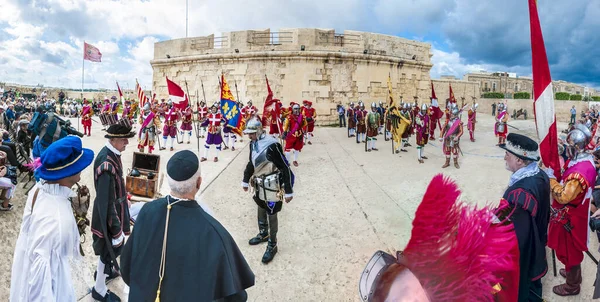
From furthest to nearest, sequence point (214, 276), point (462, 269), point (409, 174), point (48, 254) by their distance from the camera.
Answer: point (409, 174), point (48, 254), point (214, 276), point (462, 269)

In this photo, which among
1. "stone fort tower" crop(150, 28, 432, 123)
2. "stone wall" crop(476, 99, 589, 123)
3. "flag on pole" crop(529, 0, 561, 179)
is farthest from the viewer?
"stone wall" crop(476, 99, 589, 123)

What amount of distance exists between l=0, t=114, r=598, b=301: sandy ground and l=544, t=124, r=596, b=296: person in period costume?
1.08 ft

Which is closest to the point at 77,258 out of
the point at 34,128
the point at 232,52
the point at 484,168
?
the point at 34,128

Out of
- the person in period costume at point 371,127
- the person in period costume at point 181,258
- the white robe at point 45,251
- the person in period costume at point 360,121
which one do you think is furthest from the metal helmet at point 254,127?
the person in period costume at point 360,121

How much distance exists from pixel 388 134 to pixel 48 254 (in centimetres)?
1329

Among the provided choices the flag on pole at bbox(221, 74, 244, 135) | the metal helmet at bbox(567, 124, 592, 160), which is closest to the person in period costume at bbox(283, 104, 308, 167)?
the flag on pole at bbox(221, 74, 244, 135)

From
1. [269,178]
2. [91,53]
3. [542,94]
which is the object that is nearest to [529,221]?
[542,94]

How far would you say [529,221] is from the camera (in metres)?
2.29

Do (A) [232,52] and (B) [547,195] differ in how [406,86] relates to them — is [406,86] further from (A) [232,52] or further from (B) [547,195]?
(B) [547,195]

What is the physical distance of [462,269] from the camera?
40.6 inches

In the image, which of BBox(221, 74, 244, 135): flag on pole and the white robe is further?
BBox(221, 74, 244, 135): flag on pole

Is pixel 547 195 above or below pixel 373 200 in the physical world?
above

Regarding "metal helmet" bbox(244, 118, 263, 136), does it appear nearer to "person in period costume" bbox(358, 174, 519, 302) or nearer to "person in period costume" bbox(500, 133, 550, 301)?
"person in period costume" bbox(500, 133, 550, 301)

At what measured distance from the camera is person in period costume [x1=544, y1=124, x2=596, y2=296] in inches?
108
